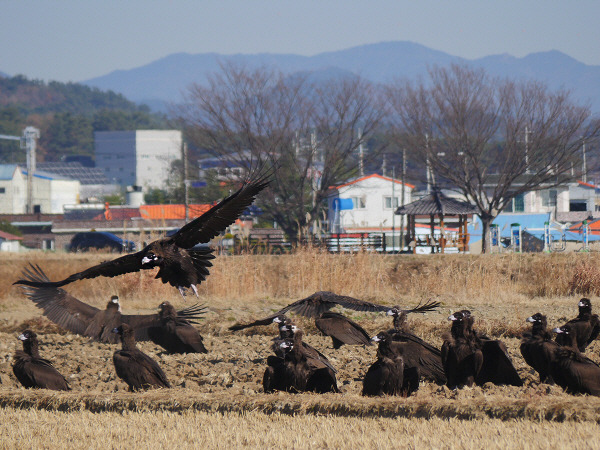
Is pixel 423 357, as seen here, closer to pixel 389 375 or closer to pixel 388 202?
pixel 389 375

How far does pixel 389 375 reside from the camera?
796 cm

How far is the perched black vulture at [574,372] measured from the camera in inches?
309

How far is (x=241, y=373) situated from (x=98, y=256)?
1607 cm

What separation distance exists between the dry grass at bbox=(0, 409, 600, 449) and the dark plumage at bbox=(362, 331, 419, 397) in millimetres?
812

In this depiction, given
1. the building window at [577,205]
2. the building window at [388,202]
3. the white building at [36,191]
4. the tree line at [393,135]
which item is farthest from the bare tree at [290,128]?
the white building at [36,191]

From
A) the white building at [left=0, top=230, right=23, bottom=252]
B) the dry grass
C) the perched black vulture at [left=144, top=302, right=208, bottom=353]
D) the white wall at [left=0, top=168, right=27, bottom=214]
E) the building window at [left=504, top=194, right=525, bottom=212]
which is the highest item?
the white wall at [left=0, top=168, right=27, bottom=214]

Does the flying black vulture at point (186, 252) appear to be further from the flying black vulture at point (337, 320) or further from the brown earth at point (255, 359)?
the flying black vulture at point (337, 320)

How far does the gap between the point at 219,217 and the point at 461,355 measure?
288 centimetres

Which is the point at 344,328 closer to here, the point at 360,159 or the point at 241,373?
the point at 241,373

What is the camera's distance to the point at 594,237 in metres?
36.6

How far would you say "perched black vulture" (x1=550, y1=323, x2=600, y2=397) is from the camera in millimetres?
7859

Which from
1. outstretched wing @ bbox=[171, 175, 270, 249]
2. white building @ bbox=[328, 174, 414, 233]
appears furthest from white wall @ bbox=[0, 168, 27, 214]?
outstretched wing @ bbox=[171, 175, 270, 249]

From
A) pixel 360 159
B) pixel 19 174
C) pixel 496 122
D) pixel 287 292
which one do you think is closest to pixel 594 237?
pixel 496 122

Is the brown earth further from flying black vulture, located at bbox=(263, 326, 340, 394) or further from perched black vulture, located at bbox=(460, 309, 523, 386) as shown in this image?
flying black vulture, located at bbox=(263, 326, 340, 394)
